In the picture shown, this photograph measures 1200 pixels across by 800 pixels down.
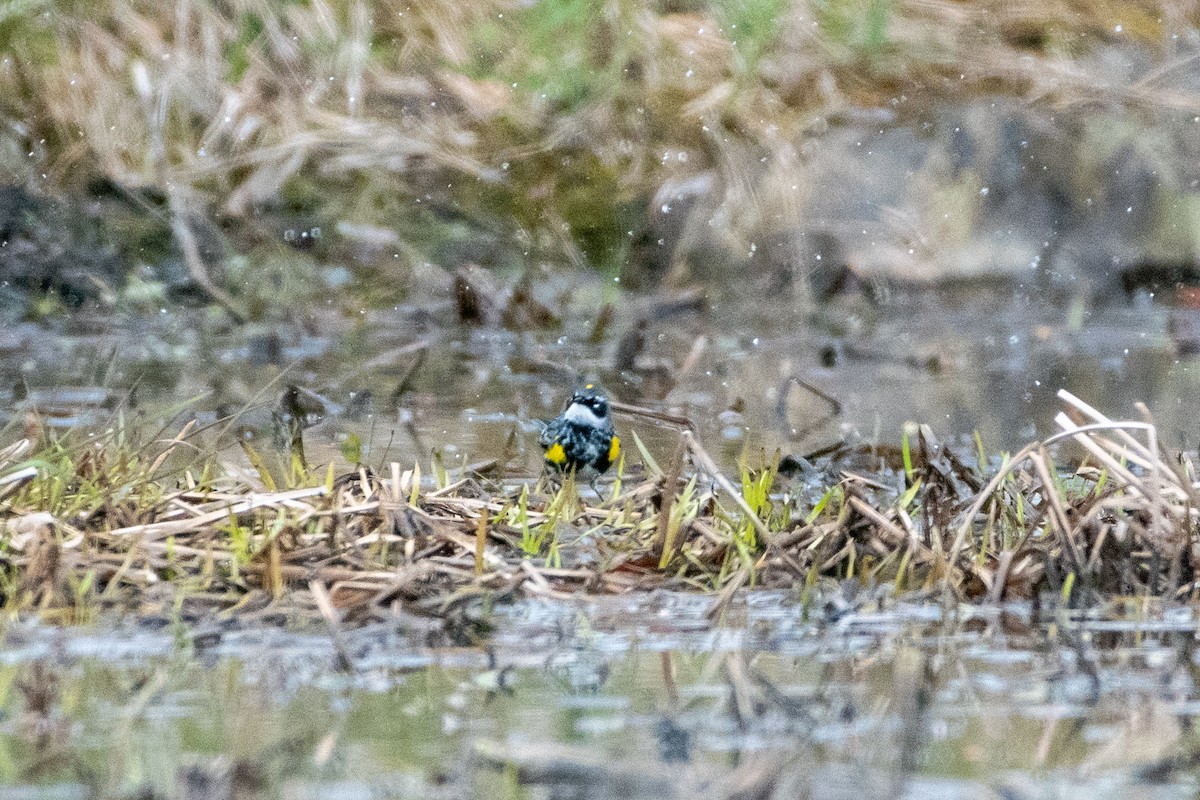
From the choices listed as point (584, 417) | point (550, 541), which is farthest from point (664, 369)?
point (550, 541)

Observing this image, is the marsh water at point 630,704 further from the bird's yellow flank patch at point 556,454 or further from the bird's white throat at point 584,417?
the bird's white throat at point 584,417

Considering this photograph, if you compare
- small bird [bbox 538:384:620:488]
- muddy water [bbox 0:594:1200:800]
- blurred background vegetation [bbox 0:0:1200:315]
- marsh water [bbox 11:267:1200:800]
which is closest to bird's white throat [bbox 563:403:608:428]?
small bird [bbox 538:384:620:488]

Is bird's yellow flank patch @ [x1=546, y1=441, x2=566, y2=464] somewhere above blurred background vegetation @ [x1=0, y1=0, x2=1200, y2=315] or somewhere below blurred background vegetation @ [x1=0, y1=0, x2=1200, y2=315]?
below

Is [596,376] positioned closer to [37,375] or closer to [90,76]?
[37,375]

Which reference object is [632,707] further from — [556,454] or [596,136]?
[596,136]

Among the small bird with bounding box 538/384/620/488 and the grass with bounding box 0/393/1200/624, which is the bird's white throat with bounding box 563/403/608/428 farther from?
the grass with bounding box 0/393/1200/624
